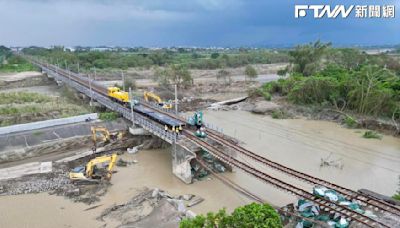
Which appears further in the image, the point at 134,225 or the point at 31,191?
the point at 31,191

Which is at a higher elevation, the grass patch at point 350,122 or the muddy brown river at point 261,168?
the grass patch at point 350,122

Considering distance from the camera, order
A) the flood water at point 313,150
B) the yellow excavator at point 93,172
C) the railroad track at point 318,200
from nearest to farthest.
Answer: the railroad track at point 318,200
the yellow excavator at point 93,172
the flood water at point 313,150

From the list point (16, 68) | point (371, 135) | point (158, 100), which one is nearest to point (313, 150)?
point (371, 135)

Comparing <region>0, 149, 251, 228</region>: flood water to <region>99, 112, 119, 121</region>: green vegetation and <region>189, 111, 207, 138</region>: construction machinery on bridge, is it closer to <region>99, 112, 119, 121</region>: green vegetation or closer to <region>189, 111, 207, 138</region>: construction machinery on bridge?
<region>189, 111, 207, 138</region>: construction machinery on bridge

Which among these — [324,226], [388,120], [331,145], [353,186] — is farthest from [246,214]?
[388,120]

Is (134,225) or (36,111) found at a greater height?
(36,111)

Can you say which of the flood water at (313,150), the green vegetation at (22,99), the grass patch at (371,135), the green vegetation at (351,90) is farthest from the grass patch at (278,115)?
the green vegetation at (22,99)

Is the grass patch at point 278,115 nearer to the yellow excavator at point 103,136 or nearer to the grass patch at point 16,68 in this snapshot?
the yellow excavator at point 103,136

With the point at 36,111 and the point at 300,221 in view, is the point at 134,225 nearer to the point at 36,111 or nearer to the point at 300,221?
the point at 300,221
